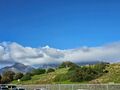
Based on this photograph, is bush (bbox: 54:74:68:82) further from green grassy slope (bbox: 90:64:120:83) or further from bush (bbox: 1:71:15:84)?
bush (bbox: 1:71:15:84)

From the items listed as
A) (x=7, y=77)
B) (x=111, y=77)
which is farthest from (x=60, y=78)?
(x=7, y=77)

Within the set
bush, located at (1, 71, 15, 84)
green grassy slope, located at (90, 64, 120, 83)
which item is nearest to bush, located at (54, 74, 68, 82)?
green grassy slope, located at (90, 64, 120, 83)

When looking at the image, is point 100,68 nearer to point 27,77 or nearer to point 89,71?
point 89,71

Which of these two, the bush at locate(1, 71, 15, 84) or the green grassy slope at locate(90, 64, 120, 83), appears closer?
the green grassy slope at locate(90, 64, 120, 83)

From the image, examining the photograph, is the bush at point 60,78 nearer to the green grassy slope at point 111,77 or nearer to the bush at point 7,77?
the green grassy slope at point 111,77

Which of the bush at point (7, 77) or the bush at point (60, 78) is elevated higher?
the bush at point (7, 77)

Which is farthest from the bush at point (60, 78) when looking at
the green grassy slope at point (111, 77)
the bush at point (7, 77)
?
the bush at point (7, 77)

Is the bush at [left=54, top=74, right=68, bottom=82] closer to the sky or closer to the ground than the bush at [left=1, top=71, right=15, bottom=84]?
closer to the ground

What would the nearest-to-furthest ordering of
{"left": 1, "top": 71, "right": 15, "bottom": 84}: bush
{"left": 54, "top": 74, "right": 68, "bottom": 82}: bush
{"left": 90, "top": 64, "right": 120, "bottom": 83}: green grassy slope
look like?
{"left": 90, "top": 64, "right": 120, "bottom": 83}: green grassy slope → {"left": 54, "top": 74, "right": 68, "bottom": 82}: bush → {"left": 1, "top": 71, "right": 15, "bottom": 84}: bush

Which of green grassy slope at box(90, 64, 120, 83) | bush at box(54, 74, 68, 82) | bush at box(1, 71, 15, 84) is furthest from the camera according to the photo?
bush at box(1, 71, 15, 84)

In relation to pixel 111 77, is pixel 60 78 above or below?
above

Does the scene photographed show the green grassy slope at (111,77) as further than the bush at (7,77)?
No

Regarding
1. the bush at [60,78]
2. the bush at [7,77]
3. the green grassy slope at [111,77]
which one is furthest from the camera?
the bush at [7,77]

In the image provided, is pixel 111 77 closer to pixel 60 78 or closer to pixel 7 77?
pixel 60 78
